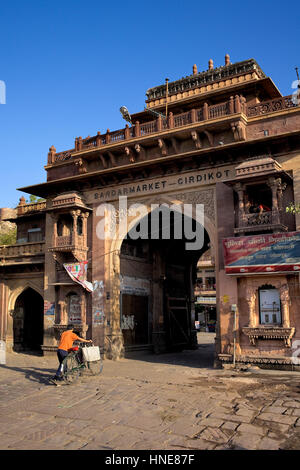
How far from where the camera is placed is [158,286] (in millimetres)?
22469

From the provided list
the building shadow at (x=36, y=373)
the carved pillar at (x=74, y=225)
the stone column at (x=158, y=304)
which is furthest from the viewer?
the stone column at (x=158, y=304)

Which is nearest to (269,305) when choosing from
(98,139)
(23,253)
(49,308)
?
(49,308)

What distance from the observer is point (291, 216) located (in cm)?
1488

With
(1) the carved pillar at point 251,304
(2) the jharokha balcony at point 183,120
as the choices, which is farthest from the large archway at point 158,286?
(1) the carved pillar at point 251,304

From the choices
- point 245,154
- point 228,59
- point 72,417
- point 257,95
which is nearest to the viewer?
point 72,417

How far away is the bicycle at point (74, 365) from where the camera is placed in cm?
1230

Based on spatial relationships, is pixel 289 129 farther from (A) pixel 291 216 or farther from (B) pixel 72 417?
(B) pixel 72 417

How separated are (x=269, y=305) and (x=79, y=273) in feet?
27.3

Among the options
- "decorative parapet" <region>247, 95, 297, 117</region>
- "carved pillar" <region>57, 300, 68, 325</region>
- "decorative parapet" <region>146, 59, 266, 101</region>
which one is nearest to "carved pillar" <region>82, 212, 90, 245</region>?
"carved pillar" <region>57, 300, 68, 325</region>

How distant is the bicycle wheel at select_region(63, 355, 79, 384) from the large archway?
6.92 metres

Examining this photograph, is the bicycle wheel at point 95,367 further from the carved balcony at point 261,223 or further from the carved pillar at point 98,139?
the carved pillar at point 98,139

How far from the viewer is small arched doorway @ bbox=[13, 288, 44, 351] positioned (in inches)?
928
